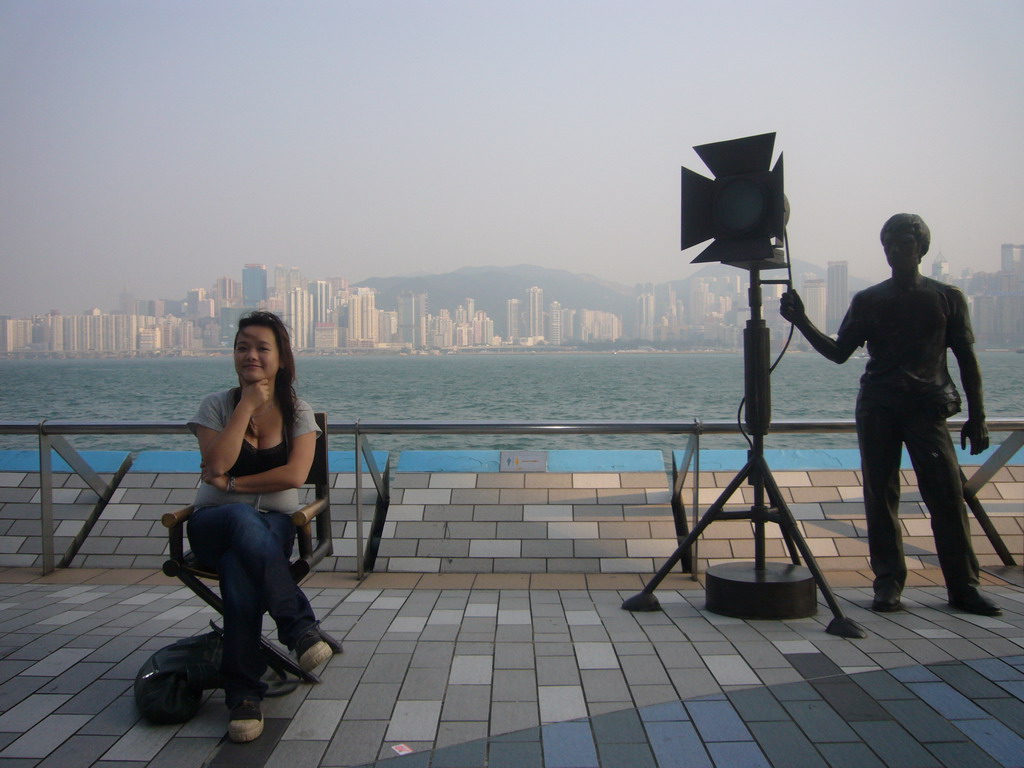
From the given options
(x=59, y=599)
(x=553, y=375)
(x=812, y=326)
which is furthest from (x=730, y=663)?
(x=553, y=375)

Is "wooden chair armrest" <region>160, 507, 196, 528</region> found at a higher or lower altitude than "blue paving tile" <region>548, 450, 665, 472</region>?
higher

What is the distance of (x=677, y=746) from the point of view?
248cm

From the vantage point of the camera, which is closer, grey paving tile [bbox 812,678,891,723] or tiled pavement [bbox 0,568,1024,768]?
tiled pavement [bbox 0,568,1024,768]

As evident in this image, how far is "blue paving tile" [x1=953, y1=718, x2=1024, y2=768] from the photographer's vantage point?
236cm

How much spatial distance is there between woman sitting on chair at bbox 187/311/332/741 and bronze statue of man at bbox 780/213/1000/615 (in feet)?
7.05

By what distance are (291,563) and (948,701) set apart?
2199mm

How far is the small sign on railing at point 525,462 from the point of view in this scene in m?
5.08

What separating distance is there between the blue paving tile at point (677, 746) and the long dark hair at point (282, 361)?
1616 millimetres

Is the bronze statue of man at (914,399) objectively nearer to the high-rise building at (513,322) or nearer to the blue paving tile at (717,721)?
the blue paving tile at (717,721)

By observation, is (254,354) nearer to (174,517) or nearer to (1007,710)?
(174,517)

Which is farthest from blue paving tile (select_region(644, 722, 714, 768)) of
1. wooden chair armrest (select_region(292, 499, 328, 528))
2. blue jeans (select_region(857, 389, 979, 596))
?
blue jeans (select_region(857, 389, 979, 596))

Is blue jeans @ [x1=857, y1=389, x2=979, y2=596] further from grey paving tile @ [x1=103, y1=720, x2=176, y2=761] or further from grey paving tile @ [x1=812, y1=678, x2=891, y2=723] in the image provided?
grey paving tile @ [x1=103, y1=720, x2=176, y2=761]

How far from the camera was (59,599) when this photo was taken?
13.5ft

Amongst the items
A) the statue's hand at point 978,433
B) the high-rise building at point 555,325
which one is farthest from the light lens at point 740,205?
the high-rise building at point 555,325
